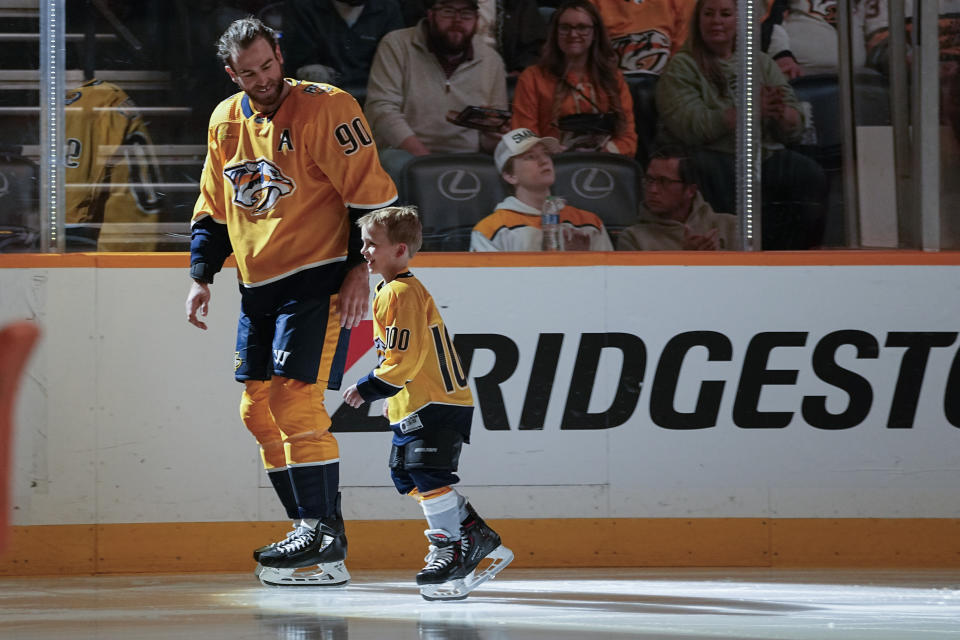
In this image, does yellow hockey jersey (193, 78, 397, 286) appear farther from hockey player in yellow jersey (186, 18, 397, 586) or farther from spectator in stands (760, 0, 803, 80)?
spectator in stands (760, 0, 803, 80)

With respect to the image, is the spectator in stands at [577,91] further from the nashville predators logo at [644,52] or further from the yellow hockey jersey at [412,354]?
the yellow hockey jersey at [412,354]

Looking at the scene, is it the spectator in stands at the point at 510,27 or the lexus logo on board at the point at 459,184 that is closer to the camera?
the lexus logo on board at the point at 459,184

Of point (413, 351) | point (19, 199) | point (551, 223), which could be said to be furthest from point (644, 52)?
point (19, 199)

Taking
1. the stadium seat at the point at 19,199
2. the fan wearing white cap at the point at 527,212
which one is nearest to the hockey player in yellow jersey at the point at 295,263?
the fan wearing white cap at the point at 527,212

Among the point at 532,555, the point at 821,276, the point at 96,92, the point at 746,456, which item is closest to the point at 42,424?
the point at 96,92

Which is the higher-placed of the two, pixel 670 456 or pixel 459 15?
pixel 459 15

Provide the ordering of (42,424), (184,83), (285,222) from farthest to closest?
(184,83), (42,424), (285,222)

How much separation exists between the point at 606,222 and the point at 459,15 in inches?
39.3

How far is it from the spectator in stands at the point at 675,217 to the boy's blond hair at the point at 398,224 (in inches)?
45.4

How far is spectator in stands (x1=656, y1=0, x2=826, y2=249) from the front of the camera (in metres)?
4.54

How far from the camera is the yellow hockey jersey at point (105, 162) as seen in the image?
4.43 m

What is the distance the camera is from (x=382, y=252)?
3.48m

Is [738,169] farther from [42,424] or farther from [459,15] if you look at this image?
[42,424]

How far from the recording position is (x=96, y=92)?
4461 mm
